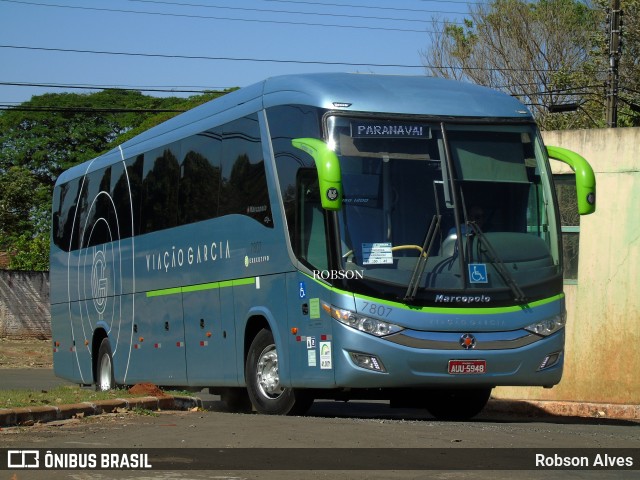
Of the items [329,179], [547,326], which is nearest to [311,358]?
[329,179]

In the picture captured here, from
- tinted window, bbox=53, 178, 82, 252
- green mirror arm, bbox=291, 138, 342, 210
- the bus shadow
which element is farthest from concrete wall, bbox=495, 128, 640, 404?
tinted window, bbox=53, 178, 82, 252

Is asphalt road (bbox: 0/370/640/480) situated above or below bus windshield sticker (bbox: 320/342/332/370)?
below

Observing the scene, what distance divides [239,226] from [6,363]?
64.5ft

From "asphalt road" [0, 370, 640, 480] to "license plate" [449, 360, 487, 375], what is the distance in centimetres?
65

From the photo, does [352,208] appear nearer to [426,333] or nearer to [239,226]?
[426,333]

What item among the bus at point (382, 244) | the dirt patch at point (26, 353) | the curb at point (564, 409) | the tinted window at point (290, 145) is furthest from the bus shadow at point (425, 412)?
the dirt patch at point (26, 353)

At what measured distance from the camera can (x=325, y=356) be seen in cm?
1206

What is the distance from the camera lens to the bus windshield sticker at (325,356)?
12.0 metres

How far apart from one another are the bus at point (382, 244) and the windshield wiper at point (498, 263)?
0.01 metres

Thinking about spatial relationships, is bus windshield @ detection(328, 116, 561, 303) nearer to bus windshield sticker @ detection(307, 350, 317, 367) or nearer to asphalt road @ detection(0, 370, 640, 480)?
bus windshield sticker @ detection(307, 350, 317, 367)

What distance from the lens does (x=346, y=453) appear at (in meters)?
8.73

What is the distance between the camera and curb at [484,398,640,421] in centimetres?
1728

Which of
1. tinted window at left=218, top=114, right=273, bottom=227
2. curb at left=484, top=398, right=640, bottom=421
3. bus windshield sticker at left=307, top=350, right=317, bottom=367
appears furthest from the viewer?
curb at left=484, top=398, right=640, bottom=421

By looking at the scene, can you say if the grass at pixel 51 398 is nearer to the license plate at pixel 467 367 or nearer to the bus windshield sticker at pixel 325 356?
the bus windshield sticker at pixel 325 356
